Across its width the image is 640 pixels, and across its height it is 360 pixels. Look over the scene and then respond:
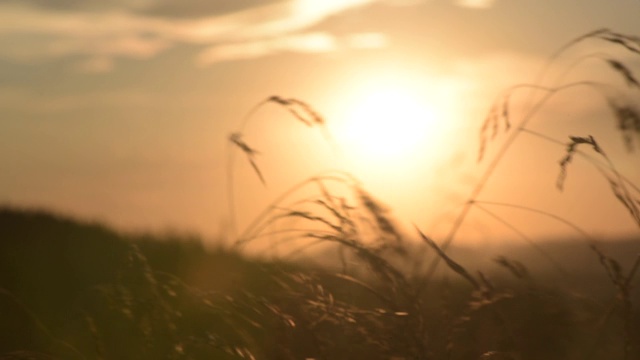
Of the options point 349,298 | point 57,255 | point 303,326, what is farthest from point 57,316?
point 303,326

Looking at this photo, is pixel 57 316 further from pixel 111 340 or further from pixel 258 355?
pixel 258 355

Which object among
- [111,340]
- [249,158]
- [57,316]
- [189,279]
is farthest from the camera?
[189,279]

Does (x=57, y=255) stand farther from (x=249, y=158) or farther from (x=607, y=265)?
(x=607, y=265)

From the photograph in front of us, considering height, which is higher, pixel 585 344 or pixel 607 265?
pixel 607 265

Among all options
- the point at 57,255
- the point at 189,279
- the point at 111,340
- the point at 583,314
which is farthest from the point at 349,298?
the point at 57,255

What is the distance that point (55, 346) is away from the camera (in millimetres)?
2855

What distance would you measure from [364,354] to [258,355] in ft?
0.93

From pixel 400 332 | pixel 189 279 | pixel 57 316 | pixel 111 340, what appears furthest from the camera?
pixel 189 279

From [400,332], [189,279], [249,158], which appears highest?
[249,158]

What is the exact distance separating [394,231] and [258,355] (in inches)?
22.9

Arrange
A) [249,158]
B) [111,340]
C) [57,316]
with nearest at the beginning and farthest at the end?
1. [249,158]
2. [111,340]
3. [57,316]

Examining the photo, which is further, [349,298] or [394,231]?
[349,298]

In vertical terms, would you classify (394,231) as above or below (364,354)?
above

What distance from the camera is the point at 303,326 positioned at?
6.56ft
